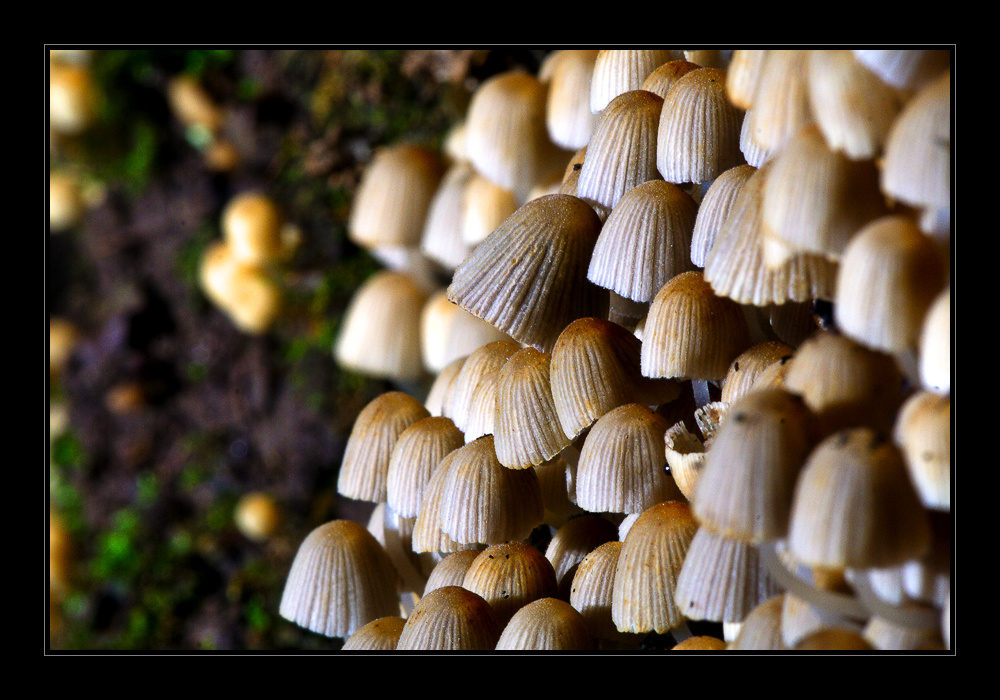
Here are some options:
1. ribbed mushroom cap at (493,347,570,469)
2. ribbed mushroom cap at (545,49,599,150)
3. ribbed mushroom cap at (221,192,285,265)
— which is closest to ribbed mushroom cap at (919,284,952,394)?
ribbed mushroom cap at (493,347,570,469)

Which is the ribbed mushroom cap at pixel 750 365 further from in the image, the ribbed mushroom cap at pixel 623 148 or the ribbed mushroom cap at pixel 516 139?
the ribbed mushroom cap at pixel 516 139

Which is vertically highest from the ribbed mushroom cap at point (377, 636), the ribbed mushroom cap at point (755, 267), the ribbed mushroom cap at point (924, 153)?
the ribbed mushroom cap at point (924, 153)

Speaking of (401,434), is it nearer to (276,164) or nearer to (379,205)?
(379,205)

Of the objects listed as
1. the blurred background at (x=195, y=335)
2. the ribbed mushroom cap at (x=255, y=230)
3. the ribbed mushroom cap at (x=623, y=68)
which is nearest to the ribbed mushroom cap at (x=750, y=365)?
the ribbed mushroom cap at (x=623, y=68)

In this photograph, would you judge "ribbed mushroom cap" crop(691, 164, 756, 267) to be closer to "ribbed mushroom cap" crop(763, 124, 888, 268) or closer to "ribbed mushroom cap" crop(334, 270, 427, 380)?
"ribbed mushroom cap" crop(763, 124, 888, 268)

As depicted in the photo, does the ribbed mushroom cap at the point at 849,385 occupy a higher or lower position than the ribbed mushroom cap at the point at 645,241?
lower

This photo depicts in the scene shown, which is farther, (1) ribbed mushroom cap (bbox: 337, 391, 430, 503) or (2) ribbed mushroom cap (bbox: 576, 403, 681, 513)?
(1) ribbed mushroom cap (bbox: 337, 391, 430, 503)
